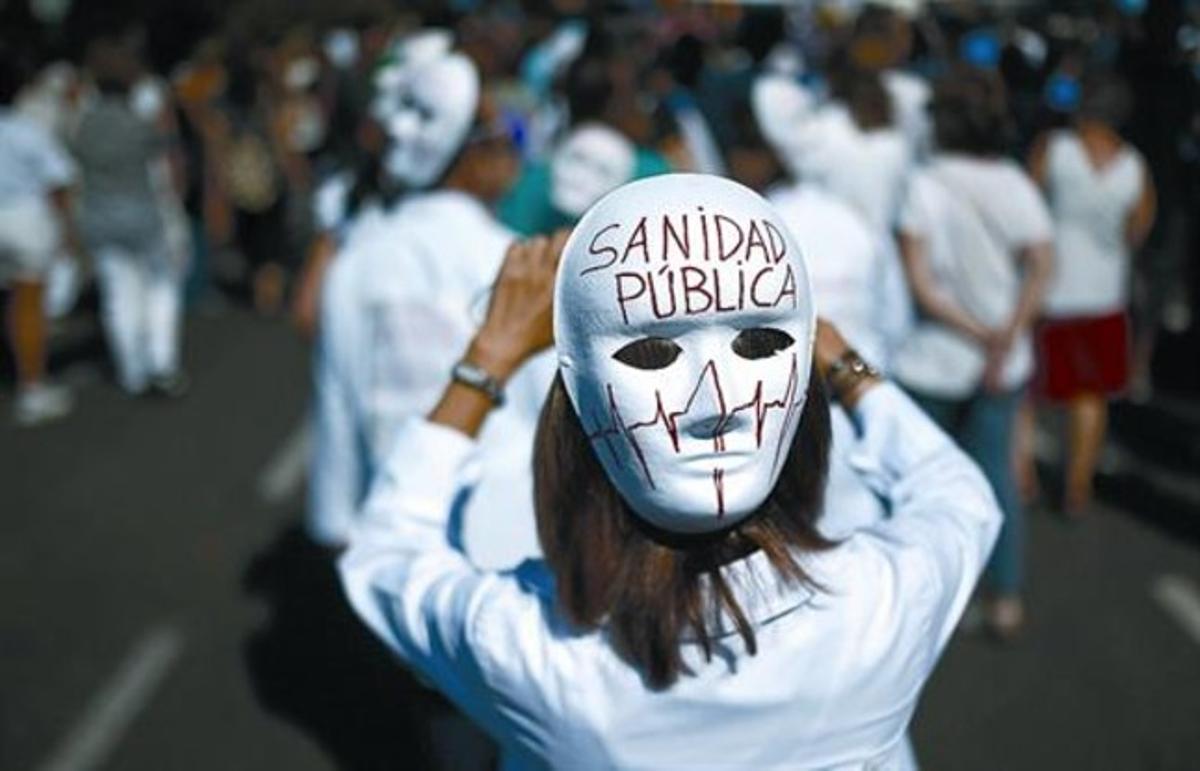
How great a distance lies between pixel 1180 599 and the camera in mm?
5164

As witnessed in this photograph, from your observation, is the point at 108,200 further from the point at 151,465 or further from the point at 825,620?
the point at 825,620

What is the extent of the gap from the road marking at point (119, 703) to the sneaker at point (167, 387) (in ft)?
10.1

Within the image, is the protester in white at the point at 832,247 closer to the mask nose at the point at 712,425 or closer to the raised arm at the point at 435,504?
the raised arm at the point at 435,504

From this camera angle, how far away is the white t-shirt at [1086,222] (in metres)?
5.59

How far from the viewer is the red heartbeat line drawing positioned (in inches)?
61.6

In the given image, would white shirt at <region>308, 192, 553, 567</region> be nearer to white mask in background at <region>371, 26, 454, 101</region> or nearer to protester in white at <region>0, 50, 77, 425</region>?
white mask in background at <region>371, 26, 454, 101</region>

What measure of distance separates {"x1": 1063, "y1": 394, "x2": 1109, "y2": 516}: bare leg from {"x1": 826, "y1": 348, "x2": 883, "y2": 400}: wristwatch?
13.2 feet

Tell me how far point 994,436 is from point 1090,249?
1.32m

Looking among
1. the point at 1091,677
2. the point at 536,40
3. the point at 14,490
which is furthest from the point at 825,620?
the point at 536,40

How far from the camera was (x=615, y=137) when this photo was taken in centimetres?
440

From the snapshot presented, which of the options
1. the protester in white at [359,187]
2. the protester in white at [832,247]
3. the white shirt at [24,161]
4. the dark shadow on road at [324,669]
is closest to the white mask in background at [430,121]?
the protester in white at [359,187]

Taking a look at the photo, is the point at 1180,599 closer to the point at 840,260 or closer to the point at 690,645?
the point at 840,260

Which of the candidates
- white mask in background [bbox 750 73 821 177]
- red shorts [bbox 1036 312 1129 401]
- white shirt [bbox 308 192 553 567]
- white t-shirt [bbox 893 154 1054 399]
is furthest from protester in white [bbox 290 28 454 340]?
red shorts [bbox 1036 312 1129 401]

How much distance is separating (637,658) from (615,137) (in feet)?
9.64
